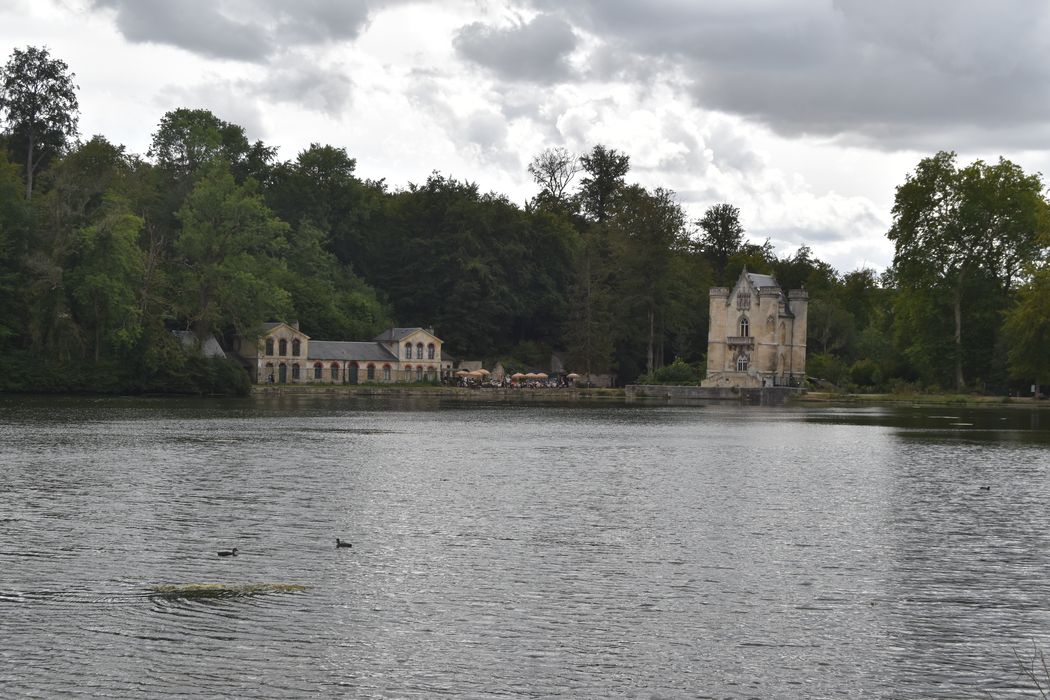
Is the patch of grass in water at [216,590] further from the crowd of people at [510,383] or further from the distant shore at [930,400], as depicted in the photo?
the crowd of people at [510,383]

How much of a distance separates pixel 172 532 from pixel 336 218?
92165mm

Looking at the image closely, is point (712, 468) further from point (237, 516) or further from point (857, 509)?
point (237, 516)

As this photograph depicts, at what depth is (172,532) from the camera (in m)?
22.0

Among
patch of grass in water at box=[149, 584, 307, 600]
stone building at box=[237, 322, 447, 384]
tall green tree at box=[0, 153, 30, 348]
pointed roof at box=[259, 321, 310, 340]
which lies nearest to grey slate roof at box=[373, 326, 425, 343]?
stone building at box=[237, 322, 447, 384]

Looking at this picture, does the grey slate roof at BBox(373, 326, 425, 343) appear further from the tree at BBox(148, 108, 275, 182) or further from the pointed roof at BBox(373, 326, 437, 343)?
the tree at BBox(148, 108, 275, 182)

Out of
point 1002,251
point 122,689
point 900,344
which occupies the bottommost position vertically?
point 122,689

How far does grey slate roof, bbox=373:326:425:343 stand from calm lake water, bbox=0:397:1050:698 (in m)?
64.2

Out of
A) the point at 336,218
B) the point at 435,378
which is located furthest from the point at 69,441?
the point at 336,218

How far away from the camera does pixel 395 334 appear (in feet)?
343

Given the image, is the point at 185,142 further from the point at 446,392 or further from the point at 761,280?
the point at 761,280

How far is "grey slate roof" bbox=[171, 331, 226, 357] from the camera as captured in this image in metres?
83.2

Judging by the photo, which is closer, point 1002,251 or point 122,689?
point 122,689

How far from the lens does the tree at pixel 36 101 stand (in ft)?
283

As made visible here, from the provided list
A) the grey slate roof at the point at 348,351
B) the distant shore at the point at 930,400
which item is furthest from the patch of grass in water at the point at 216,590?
the grey slate roof at the point at 348,351
